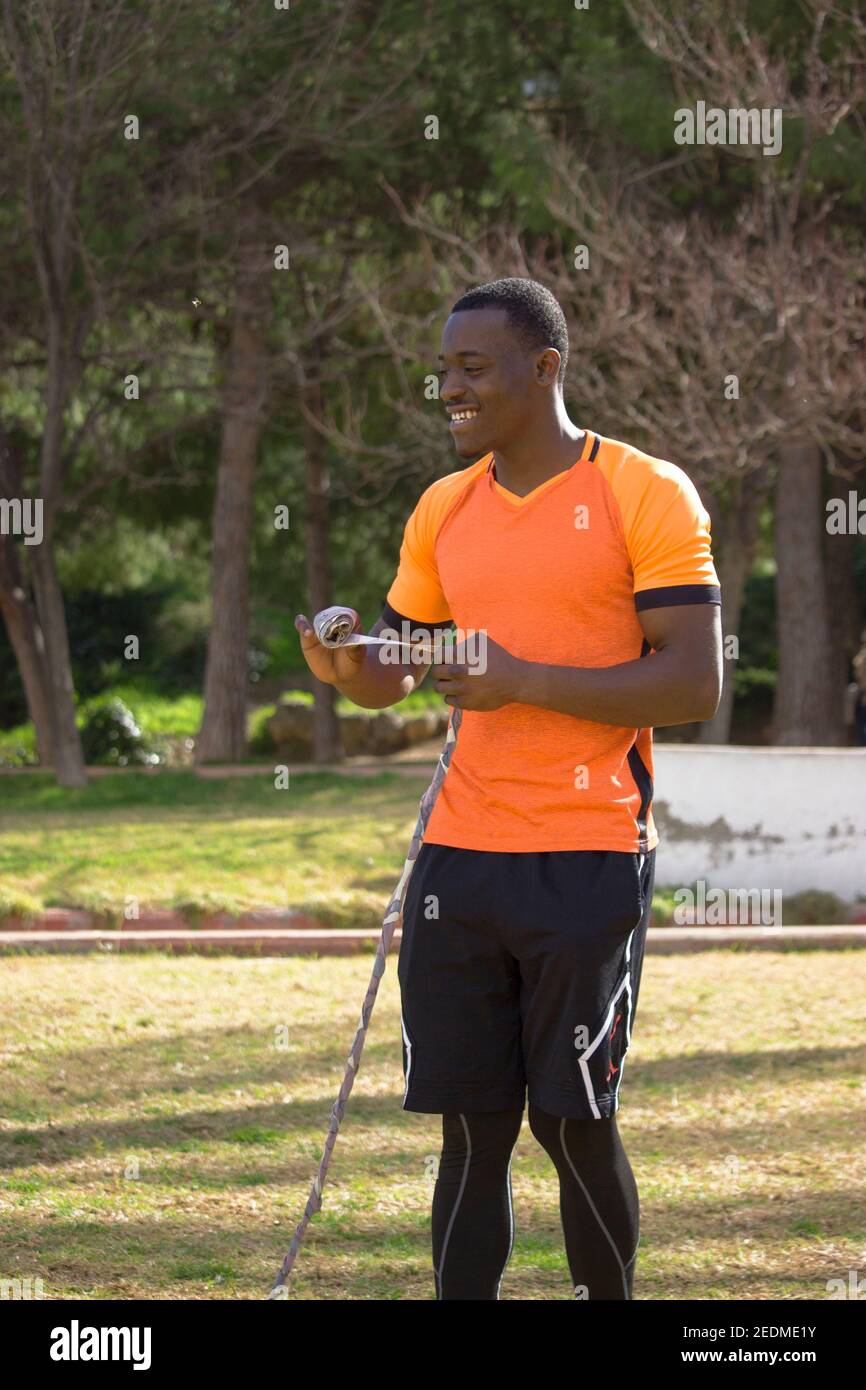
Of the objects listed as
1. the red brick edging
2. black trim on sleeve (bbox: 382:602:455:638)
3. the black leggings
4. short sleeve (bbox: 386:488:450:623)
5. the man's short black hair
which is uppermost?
the man's short black hair

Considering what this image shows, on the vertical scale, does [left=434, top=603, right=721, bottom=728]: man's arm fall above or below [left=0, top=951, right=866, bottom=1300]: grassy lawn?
above

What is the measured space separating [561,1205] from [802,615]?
49.3 feet

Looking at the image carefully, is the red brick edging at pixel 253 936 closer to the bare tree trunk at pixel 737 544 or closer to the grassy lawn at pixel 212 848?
the grassy lawn at pixel 212 848

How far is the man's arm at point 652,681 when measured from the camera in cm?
299

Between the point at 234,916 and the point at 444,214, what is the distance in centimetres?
1170

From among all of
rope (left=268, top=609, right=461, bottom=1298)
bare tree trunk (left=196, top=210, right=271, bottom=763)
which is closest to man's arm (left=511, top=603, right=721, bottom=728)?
rope (left=268, top=609, right=461, bottom=1298)

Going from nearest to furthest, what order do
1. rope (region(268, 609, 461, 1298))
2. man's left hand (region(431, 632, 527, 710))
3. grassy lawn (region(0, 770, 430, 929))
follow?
man's left hand (region(431, 632, 527, 710)) → rope (region(268, 609, 461, 1298)) → grassy lawn (region(0, 770, 430, 929))

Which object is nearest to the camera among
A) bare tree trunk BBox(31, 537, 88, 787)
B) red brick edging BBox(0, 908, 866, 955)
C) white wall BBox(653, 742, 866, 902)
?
red brick edging BBox(0, 908, 866, 955)

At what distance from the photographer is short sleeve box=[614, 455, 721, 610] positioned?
9.97 feet

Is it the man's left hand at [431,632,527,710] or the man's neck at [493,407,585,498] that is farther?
the man's neck at [493,407,585,498]

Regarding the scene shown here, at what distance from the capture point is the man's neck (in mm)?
3188

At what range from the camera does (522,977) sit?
123 inches

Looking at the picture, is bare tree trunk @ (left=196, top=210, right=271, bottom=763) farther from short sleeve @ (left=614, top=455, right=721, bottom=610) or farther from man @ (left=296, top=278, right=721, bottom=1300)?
short sleeve @ (left=614, top=455, right=721, bottom=610)
